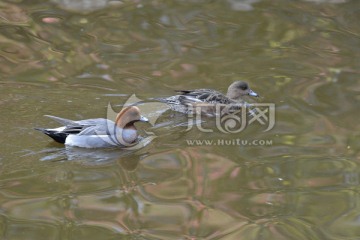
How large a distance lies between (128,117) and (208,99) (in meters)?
1.12

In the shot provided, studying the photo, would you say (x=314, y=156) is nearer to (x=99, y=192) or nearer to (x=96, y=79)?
(x=99, y=192)

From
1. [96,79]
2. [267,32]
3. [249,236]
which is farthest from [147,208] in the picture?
[267,32]

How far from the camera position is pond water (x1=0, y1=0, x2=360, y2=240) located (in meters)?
5.64

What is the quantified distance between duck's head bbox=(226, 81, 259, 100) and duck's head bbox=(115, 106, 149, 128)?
1416mm

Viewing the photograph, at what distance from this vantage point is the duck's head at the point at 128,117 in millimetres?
7079

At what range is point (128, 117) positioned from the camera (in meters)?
7.09

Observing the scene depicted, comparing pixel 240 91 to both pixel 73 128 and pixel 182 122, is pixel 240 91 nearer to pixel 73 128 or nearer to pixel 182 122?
pixel 182 122

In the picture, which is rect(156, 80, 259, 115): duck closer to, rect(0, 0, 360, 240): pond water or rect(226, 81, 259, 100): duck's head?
rect(226, 81, 259, 100): duck's head

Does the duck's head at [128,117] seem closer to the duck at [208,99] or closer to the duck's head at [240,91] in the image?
the duck at [208,99]

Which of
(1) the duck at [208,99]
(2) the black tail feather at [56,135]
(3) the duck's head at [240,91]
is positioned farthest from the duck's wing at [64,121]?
(3) the duck's head at [240,91]

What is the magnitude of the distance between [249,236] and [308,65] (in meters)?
4.04

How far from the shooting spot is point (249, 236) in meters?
5.41

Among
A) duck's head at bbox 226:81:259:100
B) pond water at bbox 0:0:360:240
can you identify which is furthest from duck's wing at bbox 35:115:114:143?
duck's head at bbox 226:81:259:100

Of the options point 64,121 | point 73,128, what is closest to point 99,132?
point 73,128
